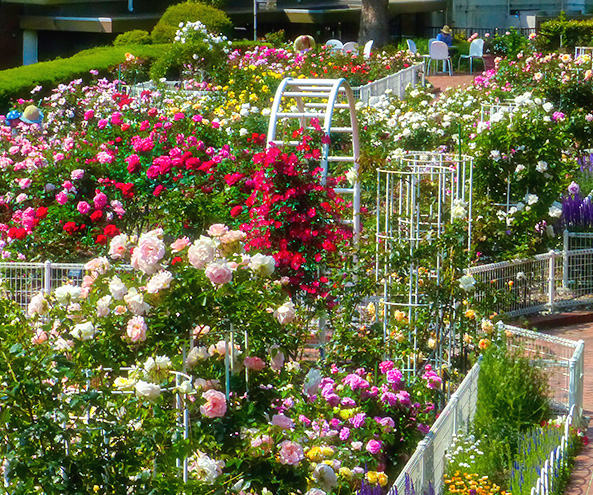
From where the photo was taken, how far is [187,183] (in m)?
9.64

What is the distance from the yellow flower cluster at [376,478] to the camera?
536cm

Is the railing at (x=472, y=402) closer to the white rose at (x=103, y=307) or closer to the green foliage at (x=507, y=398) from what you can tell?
the green foliage at (x=507, y=398)

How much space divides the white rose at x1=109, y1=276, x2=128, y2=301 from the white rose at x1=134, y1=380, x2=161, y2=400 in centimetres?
45

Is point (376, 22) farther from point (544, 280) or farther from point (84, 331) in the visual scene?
point (84, 331)

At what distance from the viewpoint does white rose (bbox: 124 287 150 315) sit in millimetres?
4051

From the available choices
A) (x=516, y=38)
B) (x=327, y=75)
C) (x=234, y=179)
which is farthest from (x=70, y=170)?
(x=516, y=38)

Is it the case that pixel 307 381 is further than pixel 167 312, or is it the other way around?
pixel 307 381

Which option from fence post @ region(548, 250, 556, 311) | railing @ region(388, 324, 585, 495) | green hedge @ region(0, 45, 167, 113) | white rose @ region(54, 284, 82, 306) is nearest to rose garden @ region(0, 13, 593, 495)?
white rose @ region(54, 284, 82, 306)

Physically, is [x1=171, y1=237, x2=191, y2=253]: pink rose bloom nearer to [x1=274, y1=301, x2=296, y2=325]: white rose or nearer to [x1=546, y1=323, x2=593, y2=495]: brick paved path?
[x1=274, y1=301, x2=296, y2=325]: white rose

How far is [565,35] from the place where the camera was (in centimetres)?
2462

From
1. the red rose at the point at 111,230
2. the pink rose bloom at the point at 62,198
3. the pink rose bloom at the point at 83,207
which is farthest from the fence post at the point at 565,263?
the pink rose bloom at the point at 62,198

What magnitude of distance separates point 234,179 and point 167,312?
4.86m

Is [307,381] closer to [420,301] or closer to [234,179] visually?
[420,301]

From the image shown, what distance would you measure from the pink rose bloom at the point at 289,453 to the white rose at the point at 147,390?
53 centimetres
